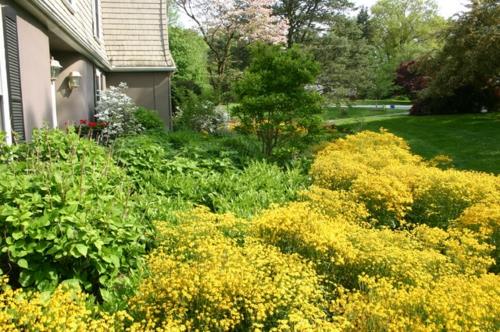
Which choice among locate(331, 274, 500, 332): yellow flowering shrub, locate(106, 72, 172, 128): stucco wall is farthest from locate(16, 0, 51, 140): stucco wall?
locate(106, 72, 172, 128): stucco wall

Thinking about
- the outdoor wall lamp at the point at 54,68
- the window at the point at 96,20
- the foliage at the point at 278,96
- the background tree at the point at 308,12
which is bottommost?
the foliage at the point at 278,96

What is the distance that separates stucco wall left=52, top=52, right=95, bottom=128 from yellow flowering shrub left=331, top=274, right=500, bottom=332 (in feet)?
26.5

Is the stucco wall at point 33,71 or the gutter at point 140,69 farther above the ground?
the gutter at point 140,69

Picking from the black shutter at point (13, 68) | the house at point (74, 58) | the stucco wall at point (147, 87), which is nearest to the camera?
the black shutter at point (13, 68)

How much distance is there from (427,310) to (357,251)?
97cm

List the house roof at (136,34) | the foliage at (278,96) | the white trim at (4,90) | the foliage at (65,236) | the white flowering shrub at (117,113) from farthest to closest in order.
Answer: the house roof at (136,34) < the white flowering shrub at (117,113) < the foliage at (278,96) < the white trim at (4,90) < the foliage at (65,236)

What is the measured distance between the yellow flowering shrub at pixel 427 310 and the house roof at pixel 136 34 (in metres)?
12.5

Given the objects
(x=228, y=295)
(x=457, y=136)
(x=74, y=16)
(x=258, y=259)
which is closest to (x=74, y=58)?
(x=74, y=16)

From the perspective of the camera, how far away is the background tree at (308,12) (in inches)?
1216

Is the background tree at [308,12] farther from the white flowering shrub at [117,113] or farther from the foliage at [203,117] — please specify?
the white flowering shrub at [117,113]

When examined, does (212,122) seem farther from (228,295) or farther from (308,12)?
(308,12)

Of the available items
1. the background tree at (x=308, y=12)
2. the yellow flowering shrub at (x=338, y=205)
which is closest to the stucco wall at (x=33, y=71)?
the yellow flowering shrub at (x=338, y=205)

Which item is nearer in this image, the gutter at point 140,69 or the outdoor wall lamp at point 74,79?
the outdoor wall lamp at point 74,79

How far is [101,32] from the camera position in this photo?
46.0 feet
